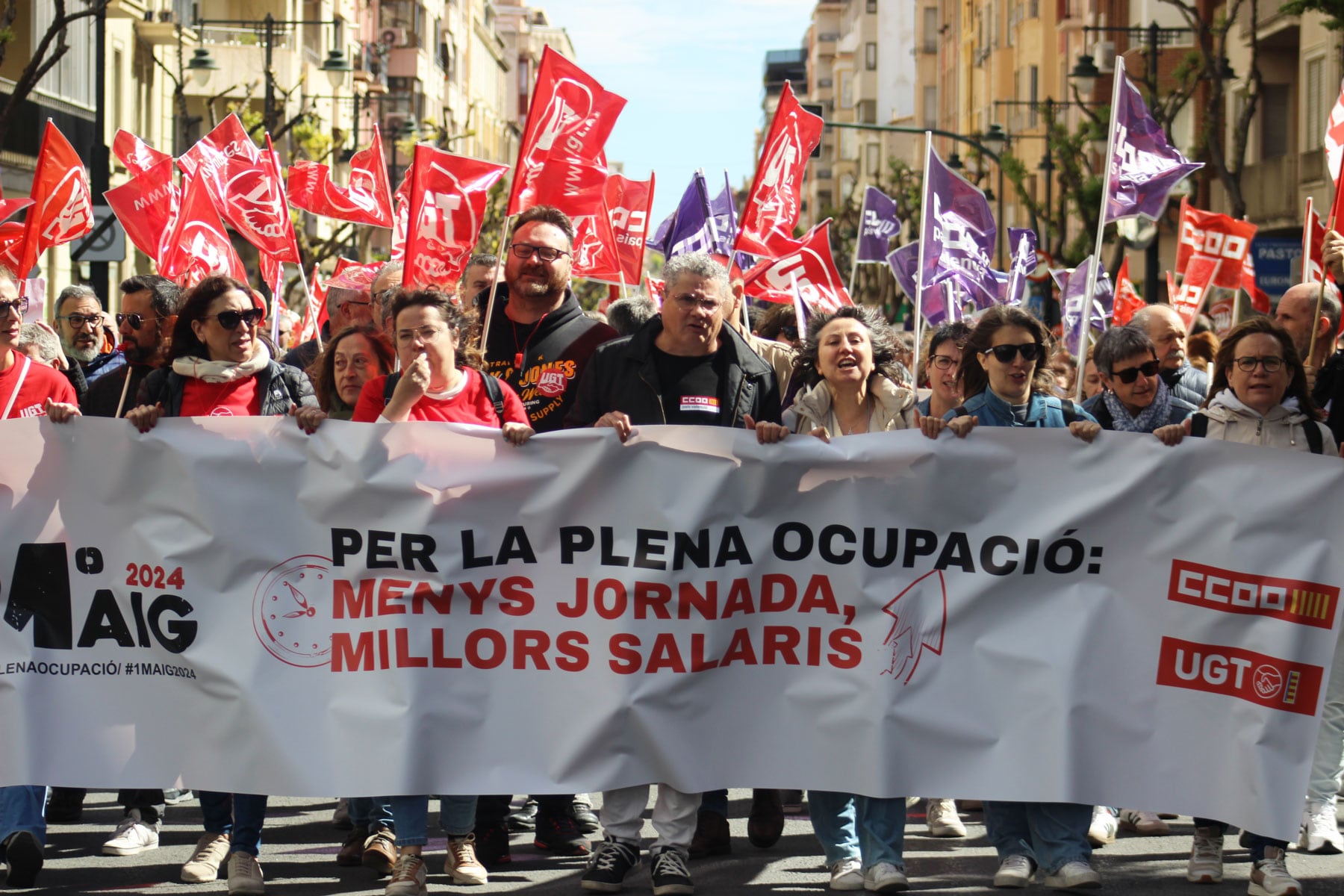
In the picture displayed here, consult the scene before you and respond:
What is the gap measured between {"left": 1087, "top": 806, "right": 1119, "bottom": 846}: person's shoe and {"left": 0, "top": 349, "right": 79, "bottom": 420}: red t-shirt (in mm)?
3944

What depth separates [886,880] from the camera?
6398mm

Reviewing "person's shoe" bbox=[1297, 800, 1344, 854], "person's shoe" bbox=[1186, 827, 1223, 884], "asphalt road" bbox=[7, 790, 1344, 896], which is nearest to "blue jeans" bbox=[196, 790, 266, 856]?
"asphalt road" bbox=[7, 790, 1344, 896]

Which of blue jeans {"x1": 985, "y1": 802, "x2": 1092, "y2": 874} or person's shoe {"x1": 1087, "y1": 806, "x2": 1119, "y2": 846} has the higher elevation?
blue jeans {"x1": 985, "y1": 802, "x2": 1092, "y2": 874}

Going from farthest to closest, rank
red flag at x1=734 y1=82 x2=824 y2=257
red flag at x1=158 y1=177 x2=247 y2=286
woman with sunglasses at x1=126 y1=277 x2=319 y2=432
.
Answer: red flag at x1=158 y1=177 x2=247 y2=286
red flag at x1=734 y1=82 x2=824 y2=257
woman with sunglasses at x1=126 y1=277 x2=319 y2=432

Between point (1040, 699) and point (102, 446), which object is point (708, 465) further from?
point (102, 446)

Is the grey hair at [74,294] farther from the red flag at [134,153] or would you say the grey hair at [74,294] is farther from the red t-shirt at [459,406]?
the red flag at [134,153]

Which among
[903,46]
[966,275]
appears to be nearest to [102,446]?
[966,275]

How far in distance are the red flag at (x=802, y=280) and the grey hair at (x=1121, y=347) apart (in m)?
5.08

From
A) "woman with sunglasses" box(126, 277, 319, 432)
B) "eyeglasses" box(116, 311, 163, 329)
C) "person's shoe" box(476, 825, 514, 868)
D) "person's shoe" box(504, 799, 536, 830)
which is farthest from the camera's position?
"eyeglasses" box(116, 311, 163, 329)

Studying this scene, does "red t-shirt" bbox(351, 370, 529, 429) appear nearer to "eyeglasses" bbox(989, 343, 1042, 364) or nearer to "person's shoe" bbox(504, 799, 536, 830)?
"eyeglasses" bbox(989, 343, 1042, 364)

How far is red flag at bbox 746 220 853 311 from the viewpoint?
1312cm

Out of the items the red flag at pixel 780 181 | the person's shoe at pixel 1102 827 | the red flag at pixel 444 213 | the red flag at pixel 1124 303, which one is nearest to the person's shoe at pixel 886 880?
the person's shoe at pixel 1102 827

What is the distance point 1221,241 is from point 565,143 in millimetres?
7655

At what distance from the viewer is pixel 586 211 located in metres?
8.91
